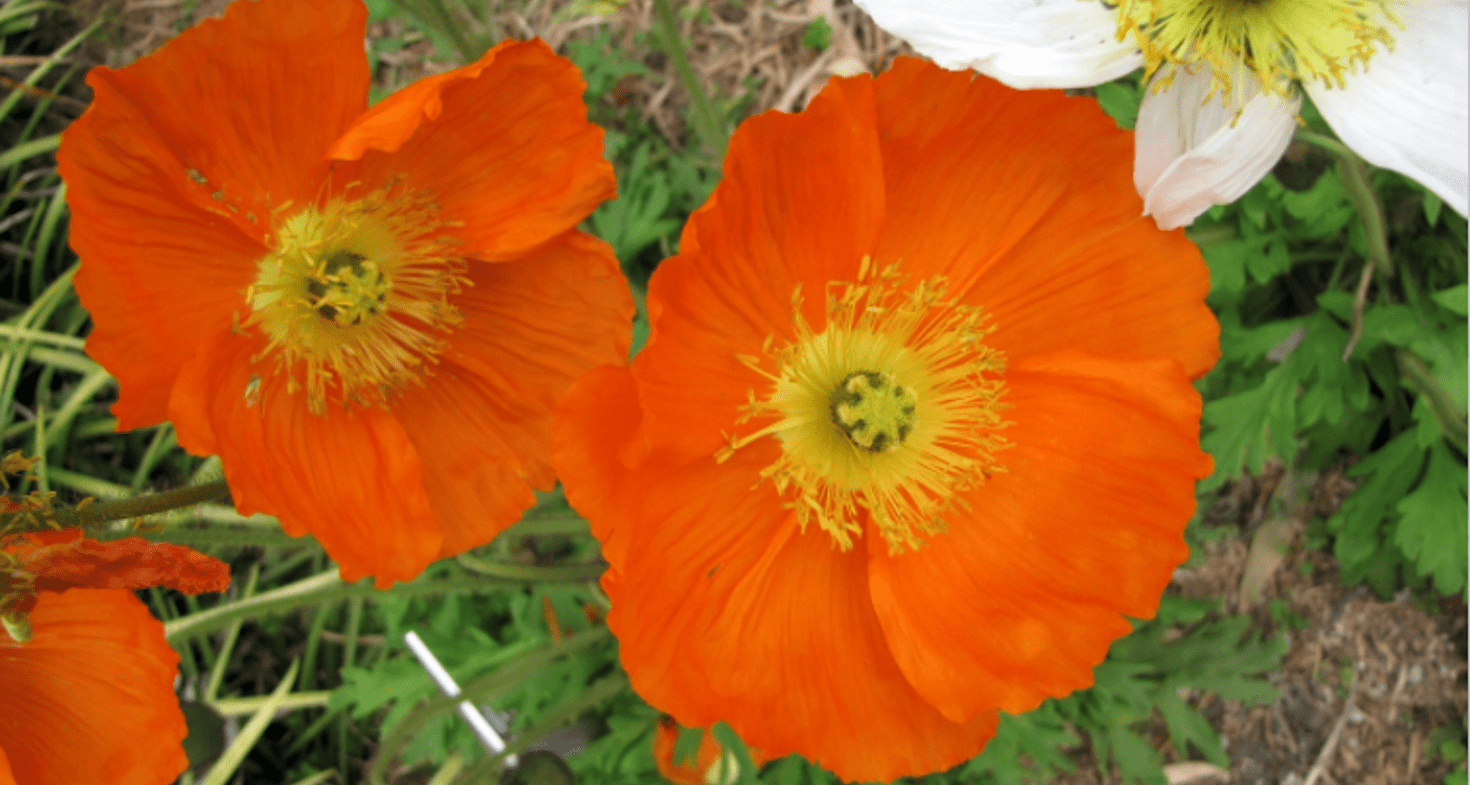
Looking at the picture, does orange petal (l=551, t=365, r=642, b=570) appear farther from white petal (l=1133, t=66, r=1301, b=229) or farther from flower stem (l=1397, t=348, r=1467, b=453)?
flower stem (l=1397, t=348, r=1467, b=453)

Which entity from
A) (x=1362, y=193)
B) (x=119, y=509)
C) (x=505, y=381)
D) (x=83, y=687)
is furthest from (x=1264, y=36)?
(x=83, y=687)

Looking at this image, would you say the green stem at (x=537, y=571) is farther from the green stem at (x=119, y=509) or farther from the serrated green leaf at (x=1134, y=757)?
the serrated green leaf at (x=1134, y=757)

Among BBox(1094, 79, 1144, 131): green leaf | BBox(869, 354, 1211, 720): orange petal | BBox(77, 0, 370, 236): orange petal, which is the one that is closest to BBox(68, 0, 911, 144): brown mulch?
BBox(1094, 79, 1144, 131): green leaf

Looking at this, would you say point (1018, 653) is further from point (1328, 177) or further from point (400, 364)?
point (1328, 177)

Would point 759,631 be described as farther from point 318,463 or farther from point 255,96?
point 255,96

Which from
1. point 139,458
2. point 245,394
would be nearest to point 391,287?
point 245,394

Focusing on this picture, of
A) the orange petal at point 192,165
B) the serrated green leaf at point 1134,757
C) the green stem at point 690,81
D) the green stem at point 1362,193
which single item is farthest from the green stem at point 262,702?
the green stem at point 1362,193
